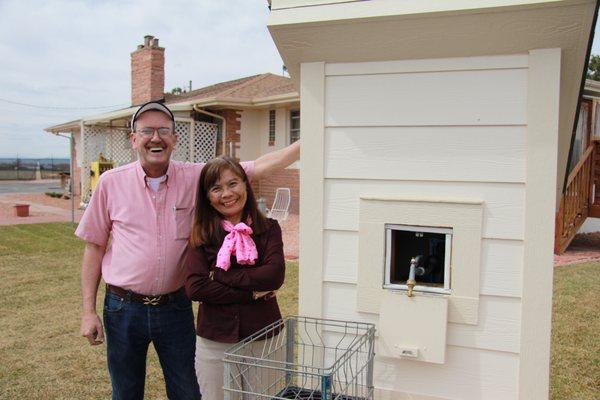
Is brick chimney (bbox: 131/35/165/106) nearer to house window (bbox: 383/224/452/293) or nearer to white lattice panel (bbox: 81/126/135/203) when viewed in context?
white lattice panel (bbox: 81/126/135/203)

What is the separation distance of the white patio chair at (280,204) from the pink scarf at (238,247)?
11318 mm

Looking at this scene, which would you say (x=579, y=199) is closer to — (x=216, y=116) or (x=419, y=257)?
(x=419, y=257)

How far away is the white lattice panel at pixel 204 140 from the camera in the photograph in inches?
642

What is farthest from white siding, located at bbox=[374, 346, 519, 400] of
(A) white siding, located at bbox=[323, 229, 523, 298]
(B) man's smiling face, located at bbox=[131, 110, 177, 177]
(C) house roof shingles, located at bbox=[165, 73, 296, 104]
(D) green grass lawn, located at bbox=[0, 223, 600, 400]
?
(C) house roof shingles, located at bbox=[165, 73, 296, 104]

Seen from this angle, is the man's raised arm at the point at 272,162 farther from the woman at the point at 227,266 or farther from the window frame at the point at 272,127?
the window frame at the point at 272,127

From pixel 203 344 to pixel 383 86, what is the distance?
1303mm

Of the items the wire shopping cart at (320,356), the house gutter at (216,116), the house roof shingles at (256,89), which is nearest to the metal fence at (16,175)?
the house roof shingles at (256,89)

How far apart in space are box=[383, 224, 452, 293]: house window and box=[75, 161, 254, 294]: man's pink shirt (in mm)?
887

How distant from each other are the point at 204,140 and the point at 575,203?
10.5m

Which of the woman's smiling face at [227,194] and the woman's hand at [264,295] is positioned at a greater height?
the woman's smiling face at [227,194]

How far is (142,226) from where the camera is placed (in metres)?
2.62

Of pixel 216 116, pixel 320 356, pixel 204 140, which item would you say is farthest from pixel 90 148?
pixel 320 356

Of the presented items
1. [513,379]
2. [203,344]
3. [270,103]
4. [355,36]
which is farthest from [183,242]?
[270,103]

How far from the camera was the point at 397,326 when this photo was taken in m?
2.02
